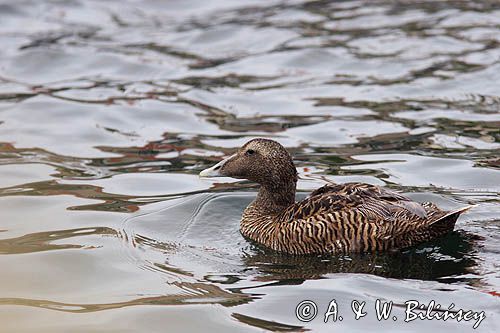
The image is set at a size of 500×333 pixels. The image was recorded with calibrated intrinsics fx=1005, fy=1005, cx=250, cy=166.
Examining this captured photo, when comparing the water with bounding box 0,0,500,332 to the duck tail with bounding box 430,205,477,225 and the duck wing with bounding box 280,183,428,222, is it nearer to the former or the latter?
the duck tail with bounding box 430,205,477,225

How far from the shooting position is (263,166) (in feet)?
29.7

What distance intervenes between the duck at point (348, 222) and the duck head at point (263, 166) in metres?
0.01

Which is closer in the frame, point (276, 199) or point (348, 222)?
point (348, 222)

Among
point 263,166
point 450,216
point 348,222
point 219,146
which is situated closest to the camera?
point 450,216

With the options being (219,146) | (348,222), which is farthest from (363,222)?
(219,146)

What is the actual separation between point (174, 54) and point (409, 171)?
766cm

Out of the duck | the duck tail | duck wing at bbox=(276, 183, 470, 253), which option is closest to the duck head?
the duck

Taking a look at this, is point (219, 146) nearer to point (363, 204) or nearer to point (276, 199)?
point (276, 199)

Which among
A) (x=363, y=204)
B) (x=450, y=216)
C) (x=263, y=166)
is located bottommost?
(x=450, y=216)

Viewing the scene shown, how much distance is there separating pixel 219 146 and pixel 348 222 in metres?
4.21

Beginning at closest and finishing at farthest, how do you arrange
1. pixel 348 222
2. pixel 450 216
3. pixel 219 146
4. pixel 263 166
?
pixel 450 216 < pixel 348 222 < pixel 263 166 < pixel 219 146

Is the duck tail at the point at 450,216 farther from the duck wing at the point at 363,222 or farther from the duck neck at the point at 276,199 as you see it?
the duck neck at the point at 276,199

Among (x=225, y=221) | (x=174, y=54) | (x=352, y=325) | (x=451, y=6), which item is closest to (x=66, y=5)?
(x=174, y=54)

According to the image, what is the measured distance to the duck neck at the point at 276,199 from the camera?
9.11m
